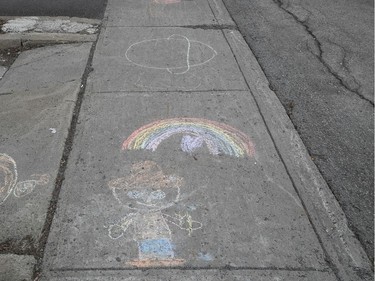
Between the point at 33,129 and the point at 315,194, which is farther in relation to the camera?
the point at 33,129

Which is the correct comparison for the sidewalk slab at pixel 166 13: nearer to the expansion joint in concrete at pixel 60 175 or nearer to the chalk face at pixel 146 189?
the expansion joint in concrete at pixel 60 175

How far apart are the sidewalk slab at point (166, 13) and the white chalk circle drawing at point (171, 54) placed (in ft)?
2.63

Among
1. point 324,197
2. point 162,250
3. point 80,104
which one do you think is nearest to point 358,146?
point 324,197

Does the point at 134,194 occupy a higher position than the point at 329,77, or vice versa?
the point at 134,194

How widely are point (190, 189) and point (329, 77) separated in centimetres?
295

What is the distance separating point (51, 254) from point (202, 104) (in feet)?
7.47

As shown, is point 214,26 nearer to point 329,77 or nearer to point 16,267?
point 329,77

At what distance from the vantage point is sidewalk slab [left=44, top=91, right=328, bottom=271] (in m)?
2.69

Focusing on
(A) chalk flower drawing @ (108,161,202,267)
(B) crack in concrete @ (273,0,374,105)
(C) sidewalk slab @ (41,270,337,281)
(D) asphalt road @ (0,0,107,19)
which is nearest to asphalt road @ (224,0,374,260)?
(B) crack in concrete @ (273,0,374,105)

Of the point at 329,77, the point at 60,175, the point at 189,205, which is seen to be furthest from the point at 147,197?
the point at 329,77

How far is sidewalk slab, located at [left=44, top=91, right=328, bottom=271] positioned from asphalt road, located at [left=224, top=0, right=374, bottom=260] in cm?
49

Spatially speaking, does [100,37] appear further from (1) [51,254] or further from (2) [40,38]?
(1) [51,254]

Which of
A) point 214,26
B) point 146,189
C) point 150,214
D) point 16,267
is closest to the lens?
point 16,267

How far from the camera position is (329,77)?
529 centimetres
